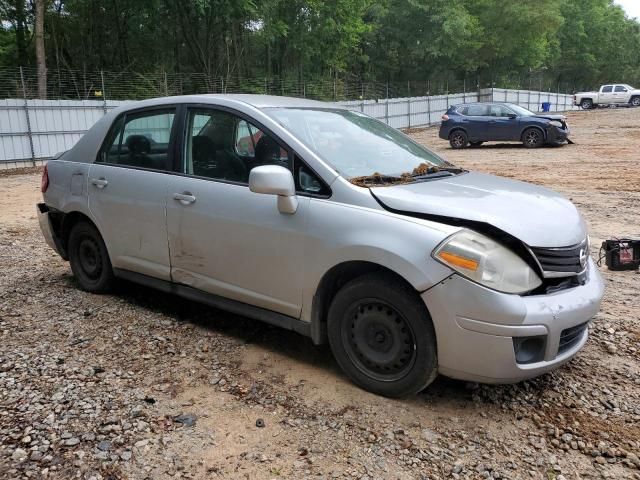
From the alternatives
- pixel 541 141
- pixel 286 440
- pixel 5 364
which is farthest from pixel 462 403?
pixel 541 141

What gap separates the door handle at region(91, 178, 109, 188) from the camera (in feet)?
14.6

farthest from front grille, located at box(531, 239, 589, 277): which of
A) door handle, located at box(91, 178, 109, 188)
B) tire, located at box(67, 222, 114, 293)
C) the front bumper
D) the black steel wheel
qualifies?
tire, located at box(67, 222, 114, 293)

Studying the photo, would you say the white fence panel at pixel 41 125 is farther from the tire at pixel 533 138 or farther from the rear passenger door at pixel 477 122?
the tire at pixel 533 138

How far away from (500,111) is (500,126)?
53 centimetres

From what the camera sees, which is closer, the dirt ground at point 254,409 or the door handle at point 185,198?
the dirt ground at point 254,409

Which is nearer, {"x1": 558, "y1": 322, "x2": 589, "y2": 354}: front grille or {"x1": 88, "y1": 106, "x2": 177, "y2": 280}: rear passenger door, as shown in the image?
{"x1": 558, "y1": 322, "x2": 589, "y2": 354}: front grille

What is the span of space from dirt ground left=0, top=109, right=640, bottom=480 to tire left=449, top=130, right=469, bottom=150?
51.8 feet

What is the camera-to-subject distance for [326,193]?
3.25 meters

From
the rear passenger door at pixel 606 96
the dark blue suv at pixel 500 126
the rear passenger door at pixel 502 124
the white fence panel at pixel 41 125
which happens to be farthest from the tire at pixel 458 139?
the rear passenger door at pixel 606 96

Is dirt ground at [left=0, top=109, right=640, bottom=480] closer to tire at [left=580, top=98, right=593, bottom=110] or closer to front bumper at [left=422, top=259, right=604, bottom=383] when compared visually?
front bumper at [left=422, top=259, right=604, bottom=383]

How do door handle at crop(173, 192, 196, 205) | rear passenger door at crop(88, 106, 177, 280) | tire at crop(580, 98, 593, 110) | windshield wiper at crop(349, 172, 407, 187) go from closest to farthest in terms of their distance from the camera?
windshield wiper at crop(349, 172, 407, 187)
door handle at crop(173, 192, 196, 205)
rear passenger door at crop(88, 106, 177, 280)
tire at crop(580, 98, 593, 110)

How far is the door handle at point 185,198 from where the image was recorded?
3.82m

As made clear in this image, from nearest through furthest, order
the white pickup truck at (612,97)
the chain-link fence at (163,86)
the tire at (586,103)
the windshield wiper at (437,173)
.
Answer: the windshield wiper at (437,173)
the chain-link fence at (163,86)
the white pickup truck at (612,97)
the tire at (586,103)

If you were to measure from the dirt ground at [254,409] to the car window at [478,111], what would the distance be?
1570cm
